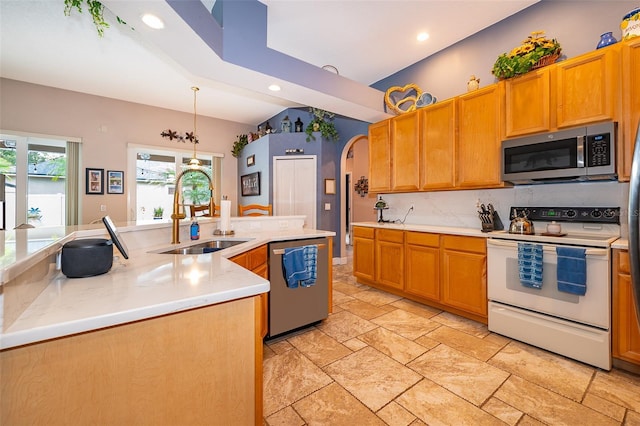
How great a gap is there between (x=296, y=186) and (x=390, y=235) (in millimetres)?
2406

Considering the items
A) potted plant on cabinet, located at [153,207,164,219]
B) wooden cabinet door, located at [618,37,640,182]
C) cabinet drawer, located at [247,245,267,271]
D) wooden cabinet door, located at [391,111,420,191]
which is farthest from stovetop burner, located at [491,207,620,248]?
potted plant on cabinet, located at [153,207,164,219]

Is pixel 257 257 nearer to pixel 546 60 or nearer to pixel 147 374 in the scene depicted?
pixel 147 374

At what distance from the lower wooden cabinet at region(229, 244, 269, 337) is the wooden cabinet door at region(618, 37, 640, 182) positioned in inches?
108

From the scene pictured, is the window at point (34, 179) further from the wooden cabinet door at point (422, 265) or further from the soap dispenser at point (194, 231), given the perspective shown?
the wooden cabinet door at point (422, 265)

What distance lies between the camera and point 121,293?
881mm

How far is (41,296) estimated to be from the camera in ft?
2.76

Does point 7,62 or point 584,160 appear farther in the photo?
point 7,62

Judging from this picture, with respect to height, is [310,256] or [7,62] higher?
[7,62]

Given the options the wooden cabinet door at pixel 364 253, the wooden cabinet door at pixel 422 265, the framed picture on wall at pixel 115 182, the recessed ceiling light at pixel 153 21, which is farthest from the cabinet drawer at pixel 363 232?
the framed picture on wall at pixel 115 182

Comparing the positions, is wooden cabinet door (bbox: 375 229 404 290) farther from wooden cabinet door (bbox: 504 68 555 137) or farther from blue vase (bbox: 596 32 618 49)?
blue vase (bbox: 596 32 618 49)

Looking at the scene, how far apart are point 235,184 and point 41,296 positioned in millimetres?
5600

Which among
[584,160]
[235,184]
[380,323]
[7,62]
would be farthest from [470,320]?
[7,62]

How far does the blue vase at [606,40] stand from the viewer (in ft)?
6.82

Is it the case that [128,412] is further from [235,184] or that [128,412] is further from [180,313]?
[235,184]
